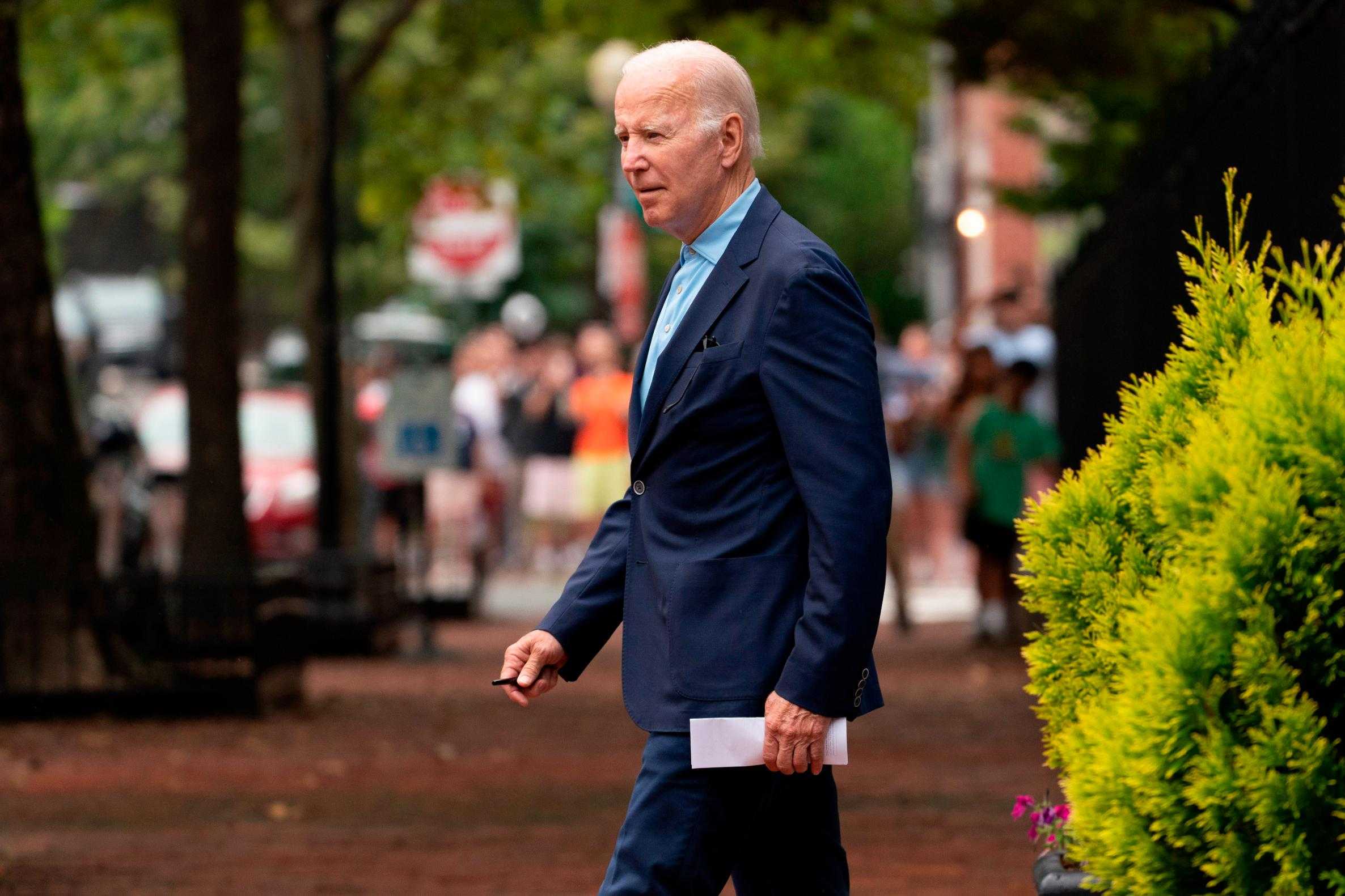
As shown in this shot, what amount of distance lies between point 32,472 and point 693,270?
831cm

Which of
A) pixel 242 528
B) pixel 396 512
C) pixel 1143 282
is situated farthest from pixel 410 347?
pixel 1143 282

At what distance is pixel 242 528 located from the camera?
13484 mm

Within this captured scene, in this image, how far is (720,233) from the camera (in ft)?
12.7

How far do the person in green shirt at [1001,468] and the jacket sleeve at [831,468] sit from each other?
37.2 feet

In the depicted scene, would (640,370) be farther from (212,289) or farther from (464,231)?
(464,231)

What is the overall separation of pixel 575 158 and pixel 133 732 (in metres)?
13.0

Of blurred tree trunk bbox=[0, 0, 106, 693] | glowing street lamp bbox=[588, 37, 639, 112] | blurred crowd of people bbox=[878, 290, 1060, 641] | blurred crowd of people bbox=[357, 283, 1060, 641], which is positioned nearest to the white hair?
blurred crowd of people bbox=[878, 290, 1060, 641]

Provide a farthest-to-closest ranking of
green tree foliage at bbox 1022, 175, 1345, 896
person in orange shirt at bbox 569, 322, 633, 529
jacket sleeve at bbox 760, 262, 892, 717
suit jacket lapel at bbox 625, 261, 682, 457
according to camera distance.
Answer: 1. person in orange shirt at bbox 569, 322, 633, 529
2. suit jacket lapel at bbox 625, 261, 682, 457
3. jacket sleeve at bbox 760, 262, 892, 717
4. green tree foliage at bbox 1022, 175, 1345, 896

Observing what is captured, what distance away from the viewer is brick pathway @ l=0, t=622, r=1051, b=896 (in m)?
7.26

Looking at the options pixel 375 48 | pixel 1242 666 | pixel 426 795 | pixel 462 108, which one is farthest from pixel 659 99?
pixel 462 108

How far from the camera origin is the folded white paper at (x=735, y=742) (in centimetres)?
363

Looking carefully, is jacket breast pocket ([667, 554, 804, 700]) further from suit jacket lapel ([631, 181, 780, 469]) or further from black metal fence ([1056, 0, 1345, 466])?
black metal fence ([1056, 0, 1345, 466])

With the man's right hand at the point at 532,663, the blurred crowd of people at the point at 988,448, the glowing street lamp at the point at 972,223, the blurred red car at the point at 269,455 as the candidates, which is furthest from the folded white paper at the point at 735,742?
the blurred red car at the point at 269,455

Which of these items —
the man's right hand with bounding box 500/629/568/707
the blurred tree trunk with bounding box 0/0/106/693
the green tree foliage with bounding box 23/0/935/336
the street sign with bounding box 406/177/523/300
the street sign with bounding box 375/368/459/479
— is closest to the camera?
the man's right hand with bounding box 500/629/568/707
